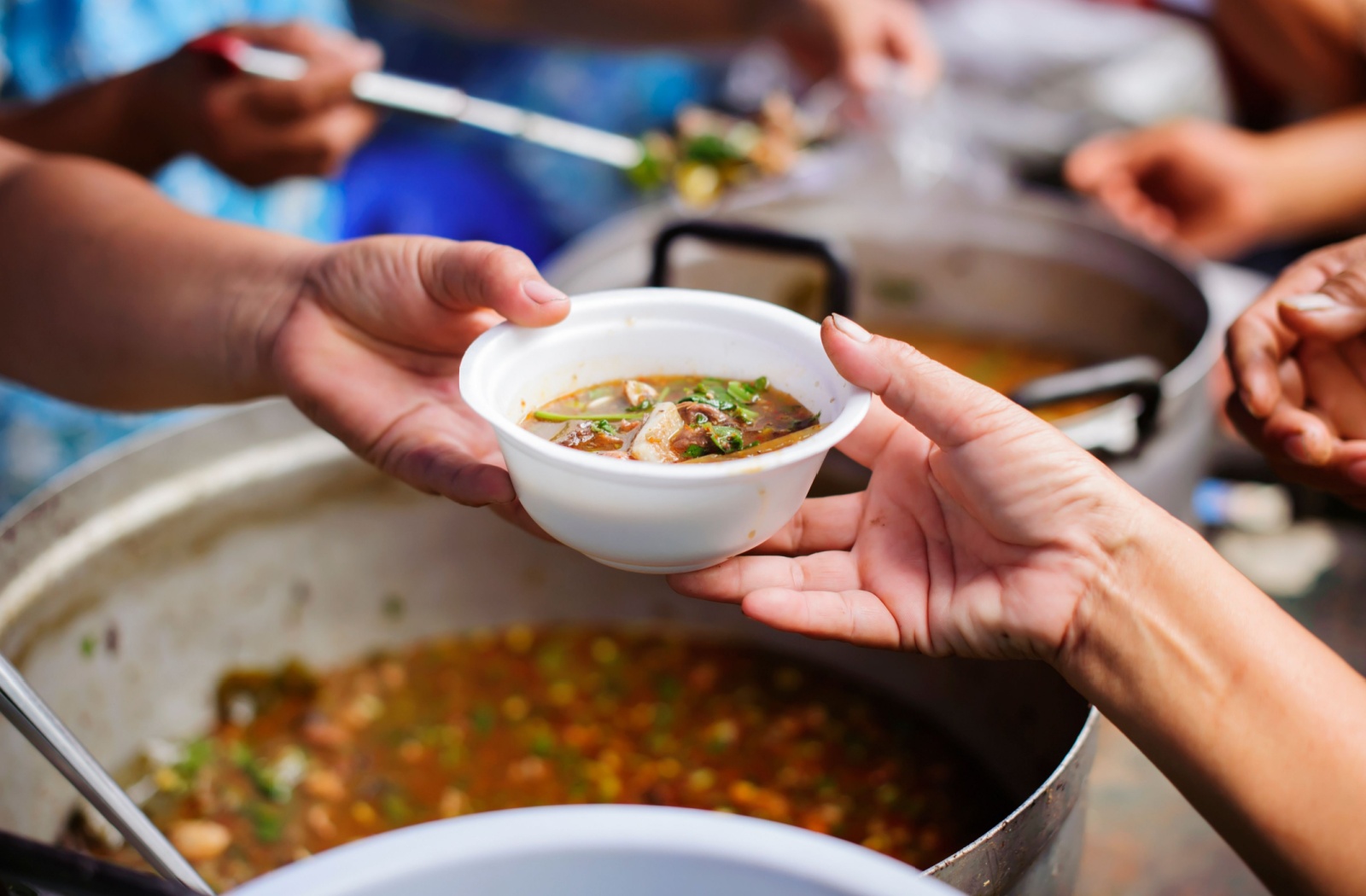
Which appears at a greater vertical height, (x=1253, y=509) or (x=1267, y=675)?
(x=1267, y=675)

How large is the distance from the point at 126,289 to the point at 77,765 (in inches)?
44.5

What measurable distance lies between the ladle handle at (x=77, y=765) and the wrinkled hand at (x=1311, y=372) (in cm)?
159

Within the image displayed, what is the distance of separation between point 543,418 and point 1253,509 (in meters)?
2.46

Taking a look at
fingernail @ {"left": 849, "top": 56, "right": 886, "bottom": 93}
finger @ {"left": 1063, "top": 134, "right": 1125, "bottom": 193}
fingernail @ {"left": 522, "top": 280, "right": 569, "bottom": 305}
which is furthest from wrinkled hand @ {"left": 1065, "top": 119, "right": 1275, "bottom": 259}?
fingernail @ {"left": 522, "top": 280, "right": 569, "bottom": 305}

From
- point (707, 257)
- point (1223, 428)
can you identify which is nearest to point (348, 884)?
point (707, 257)

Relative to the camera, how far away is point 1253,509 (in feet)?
9.27

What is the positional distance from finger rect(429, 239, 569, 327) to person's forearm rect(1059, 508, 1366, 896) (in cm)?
79

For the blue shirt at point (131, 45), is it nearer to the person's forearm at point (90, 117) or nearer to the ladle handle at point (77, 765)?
the person's forearm at point (90, 117)

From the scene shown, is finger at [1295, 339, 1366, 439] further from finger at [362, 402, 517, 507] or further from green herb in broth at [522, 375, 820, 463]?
finger at [362, 402, 517, 507]

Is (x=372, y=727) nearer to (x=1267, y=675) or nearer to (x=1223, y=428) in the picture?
(x=1267, y=675)

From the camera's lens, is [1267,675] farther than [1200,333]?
No

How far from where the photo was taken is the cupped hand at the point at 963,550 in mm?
1170

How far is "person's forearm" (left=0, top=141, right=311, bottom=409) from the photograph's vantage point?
167 cm

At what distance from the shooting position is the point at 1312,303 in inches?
58.7
